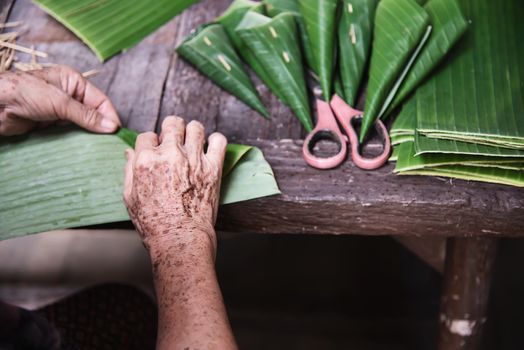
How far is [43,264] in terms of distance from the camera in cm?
260

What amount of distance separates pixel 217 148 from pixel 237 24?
40cm

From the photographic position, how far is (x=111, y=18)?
4.94 ft

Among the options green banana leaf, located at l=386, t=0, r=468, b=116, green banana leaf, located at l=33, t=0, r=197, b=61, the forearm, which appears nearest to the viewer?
the forearm

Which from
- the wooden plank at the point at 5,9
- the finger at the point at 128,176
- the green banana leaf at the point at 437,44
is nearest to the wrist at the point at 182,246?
the finger at the point at 128,176

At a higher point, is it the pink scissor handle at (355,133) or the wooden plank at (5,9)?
the wooden plank at (5,9)

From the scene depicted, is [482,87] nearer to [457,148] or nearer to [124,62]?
[457,148]

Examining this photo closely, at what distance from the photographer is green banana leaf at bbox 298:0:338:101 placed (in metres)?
1.29

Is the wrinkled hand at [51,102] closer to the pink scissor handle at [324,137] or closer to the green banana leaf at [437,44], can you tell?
the pink scissor handle at [324,137]

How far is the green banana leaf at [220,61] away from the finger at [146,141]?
0.79 feet

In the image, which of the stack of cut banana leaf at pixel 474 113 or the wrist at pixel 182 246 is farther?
the stack of cut banana leaf at pixel 474 113

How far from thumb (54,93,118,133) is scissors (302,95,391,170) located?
0.44 meters

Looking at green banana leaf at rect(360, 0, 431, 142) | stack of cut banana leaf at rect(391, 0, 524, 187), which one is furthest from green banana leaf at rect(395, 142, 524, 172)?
green banana leaf at rect(360, 0, 431, 142)

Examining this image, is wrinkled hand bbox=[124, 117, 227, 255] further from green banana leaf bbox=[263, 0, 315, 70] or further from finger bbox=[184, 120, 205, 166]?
green banana leaf bbox=[263, 0, 315, 70]

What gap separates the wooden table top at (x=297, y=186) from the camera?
1139mm
